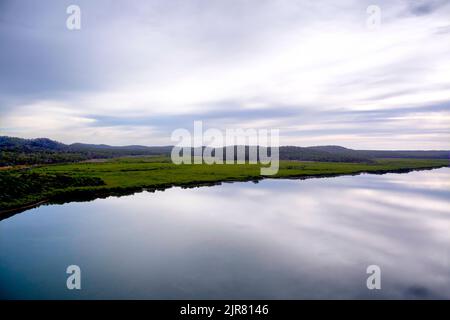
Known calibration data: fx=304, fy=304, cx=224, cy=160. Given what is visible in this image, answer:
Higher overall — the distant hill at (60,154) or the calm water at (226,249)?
the distant hill at (60,154)

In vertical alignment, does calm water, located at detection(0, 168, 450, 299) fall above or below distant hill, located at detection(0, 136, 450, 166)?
below

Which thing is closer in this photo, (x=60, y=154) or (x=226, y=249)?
(x=226, y=249)

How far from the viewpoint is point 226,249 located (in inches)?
550

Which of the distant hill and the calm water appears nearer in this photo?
the calm water

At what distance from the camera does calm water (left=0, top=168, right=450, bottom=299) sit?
33.4 feet

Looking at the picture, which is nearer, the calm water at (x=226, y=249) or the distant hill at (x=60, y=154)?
the calm water at (x=226, y=249)

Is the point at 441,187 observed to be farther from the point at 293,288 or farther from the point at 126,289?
the point at 126,289

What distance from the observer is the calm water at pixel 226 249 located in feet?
33.4

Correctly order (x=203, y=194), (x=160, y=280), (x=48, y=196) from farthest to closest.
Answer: (x=203, y=194) < (x=48, y=196) < (x=160, y=280)

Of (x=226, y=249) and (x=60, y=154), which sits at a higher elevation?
(x=60, y=154)
